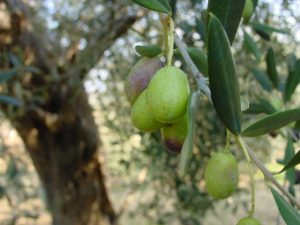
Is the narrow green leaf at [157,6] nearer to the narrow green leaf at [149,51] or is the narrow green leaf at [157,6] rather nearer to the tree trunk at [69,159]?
the narrow green leaf at [149,51]

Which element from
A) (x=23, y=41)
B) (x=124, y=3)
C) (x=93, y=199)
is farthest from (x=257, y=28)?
(x=93, y=199)

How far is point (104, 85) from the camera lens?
3135 millimetres

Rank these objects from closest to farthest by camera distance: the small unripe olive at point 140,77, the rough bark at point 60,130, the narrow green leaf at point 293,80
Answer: the small unripe olive at point 140,77
the narrow green leaf at point 293,80
the rough bark at point 60,130

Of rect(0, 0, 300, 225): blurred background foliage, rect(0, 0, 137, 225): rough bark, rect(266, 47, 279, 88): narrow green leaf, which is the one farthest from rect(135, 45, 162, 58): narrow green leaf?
rect(0, 0, 137, 225): rough bark

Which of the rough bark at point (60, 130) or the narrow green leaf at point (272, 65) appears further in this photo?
the rough bark at point (60, 130)

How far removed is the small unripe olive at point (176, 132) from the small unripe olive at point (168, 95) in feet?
0.16

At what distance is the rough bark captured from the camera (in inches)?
111

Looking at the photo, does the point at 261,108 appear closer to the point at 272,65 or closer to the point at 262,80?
the point at 272,65

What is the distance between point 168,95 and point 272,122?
0.16 m

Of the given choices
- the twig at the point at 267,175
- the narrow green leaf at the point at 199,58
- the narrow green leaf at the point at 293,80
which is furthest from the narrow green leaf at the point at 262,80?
the twig at the point at 267,175

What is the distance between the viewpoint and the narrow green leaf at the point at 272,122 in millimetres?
583

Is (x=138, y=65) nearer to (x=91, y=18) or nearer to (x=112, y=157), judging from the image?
(x=91, y=18)

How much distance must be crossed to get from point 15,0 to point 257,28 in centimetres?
181

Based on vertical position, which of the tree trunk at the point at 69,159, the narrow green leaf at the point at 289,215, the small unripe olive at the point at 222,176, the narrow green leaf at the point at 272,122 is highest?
the narrow green leaf at the point at 272,122
